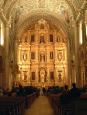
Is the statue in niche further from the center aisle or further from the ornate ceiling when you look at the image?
the center aisle

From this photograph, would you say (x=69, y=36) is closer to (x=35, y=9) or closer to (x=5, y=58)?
(x=35, y=9)

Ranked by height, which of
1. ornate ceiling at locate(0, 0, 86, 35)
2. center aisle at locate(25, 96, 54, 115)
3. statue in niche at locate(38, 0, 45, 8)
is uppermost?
statue in niche at locate(38, 0, 45, 8)

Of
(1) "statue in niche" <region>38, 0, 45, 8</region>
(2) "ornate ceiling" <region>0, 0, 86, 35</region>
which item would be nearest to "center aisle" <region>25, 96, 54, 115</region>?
(2) "ornate ceiling" <region>0, 0, 86, 35</region>

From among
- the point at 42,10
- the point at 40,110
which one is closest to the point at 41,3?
the point at 42,10

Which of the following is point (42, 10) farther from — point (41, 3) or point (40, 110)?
point (40, 110)

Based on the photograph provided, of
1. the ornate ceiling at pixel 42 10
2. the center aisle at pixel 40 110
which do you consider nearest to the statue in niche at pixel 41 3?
the ornate ceiling at pixel 42 10

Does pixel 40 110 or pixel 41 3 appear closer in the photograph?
pixel 40 110

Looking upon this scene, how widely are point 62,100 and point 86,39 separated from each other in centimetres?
2031

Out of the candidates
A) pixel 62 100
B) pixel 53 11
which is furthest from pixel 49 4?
pixel 62 100

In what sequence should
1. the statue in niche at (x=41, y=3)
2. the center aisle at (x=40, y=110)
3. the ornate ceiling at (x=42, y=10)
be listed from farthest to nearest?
1. the statue in niche at (x=41, y=3)
2. the ornate ceiling at (x=42, y=10)
3. the center aisle at (x=40, y=110)

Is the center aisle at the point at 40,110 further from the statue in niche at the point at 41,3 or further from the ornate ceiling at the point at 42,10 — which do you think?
the statue in niche at the point at 41,3

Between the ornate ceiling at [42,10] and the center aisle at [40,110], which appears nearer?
the center aisle at [40,110]

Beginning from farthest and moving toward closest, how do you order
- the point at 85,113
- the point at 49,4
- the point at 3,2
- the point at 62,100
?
the point at 49,4
the point at 3,2
the point at 62,100
the point at 85,113

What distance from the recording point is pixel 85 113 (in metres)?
10.3
